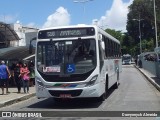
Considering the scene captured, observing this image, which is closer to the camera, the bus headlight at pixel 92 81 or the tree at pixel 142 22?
the bus headlight at pixel 92 81

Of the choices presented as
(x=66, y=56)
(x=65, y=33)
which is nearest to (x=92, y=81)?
(x=66, y=56)

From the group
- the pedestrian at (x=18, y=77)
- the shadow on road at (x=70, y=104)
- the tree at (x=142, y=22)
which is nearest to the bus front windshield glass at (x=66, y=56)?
the shadow on road at (x=70, y=104)

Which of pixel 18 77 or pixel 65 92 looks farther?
pixel 18 77

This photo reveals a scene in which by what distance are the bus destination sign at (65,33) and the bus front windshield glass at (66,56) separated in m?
0.24

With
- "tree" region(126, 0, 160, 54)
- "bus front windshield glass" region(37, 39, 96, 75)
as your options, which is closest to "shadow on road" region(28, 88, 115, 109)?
"bus front windshield glass" region(37, 39, 96, 75)

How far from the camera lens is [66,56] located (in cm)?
1476

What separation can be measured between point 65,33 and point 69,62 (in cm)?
123

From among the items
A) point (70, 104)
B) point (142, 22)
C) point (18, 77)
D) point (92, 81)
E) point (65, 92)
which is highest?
point (142, 22)

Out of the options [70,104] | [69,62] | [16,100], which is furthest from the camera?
[16,100]

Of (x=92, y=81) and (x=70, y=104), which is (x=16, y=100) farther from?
(x=92, y=81)

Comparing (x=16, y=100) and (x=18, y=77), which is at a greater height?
(x=18, y=77)

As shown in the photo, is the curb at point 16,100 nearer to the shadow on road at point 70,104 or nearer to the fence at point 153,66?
the shadow on road at point 70,104

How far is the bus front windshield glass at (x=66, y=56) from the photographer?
571 inches

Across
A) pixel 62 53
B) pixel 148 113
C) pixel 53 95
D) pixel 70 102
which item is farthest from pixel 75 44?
pixel 148 113
